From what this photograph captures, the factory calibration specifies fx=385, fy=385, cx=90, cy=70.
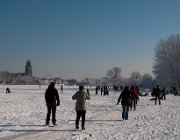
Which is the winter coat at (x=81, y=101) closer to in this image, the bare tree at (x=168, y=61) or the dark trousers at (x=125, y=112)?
the dark trousers at (x=125, y=112)

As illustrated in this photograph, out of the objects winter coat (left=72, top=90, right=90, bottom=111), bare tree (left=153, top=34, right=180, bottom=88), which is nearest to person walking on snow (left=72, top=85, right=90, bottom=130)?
winter coat (left=72, top=90, right=90, bottom=111)

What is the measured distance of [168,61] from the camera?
84.4 m

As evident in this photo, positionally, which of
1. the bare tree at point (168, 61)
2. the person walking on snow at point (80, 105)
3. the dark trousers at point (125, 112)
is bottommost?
the dark trousers at point (125, 112)

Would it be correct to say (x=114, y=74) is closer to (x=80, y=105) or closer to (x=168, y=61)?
(x=168, y=61)

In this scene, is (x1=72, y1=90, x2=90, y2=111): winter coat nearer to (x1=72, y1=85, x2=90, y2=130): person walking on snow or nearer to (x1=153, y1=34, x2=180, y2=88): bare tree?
(x1=72, y1=85, x2=90, y2=130): person walking on snow

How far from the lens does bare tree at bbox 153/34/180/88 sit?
83.6m

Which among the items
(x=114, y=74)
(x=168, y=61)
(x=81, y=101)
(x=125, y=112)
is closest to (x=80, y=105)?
(x=81, y=101)

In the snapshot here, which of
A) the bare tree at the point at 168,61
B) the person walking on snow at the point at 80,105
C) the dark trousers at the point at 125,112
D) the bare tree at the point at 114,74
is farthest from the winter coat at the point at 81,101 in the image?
the bare tree at the point at 114,74

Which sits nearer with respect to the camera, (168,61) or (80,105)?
(80,105)

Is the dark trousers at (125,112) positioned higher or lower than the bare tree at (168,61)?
lower

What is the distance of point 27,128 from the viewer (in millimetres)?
14656

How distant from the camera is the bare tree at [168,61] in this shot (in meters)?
83.6

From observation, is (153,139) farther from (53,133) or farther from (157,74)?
(157,74)

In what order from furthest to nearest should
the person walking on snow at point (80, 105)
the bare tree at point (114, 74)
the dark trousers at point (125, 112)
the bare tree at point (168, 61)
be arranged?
1. the bare tree at point (114, 74)
2. the bare tree at point (168, 61)
3. the dark trousers at point (125, 112)
4. the person walking on snow at point (80, 105)
